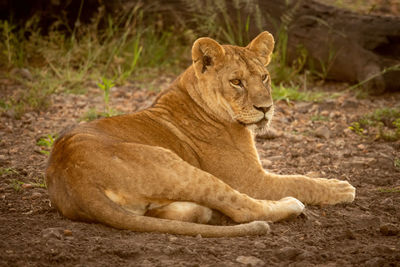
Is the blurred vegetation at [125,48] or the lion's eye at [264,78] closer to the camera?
the lion's eye at [264,78]

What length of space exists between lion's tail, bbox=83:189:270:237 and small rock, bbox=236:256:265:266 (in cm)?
31

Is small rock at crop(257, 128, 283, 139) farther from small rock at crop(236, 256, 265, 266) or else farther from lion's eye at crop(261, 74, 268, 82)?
small rock at crop(236, 256, 265, 266)

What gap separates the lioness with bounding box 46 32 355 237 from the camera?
3.28 meters

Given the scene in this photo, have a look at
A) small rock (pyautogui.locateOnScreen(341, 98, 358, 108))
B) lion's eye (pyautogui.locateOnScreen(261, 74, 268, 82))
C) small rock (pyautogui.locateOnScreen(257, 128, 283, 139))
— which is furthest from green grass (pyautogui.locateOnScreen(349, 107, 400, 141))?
lion's eye (pyautogui.locateOnScreen(261, 74, 268, 82))

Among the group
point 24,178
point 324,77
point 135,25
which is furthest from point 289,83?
point 24,178

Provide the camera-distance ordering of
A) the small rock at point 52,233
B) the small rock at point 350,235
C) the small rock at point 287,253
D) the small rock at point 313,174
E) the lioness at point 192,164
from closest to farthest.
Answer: the small rock at point 287,253
the small rock at point 52,233
the lioness at point 192,164
the small rock at point 350,235
the small rock at point 313,174

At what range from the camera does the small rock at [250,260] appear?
9.64ft

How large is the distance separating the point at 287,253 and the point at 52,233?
1295 mm

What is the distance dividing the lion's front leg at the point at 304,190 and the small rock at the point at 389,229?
2.18ft

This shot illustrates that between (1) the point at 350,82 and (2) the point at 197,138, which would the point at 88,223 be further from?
(1) the point at 350,82

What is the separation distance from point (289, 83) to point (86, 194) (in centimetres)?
474

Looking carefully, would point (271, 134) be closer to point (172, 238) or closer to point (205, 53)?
point (205, 53)

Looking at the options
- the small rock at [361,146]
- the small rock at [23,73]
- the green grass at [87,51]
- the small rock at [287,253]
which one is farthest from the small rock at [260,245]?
the small rock at [23,73]

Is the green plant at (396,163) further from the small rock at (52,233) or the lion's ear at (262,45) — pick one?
the small rock at (52,233)
